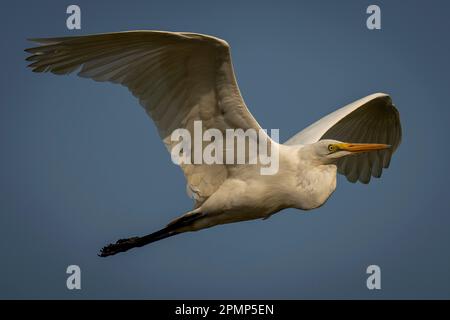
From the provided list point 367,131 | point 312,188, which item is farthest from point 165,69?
point 367,131

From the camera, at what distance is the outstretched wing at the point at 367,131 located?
10812 millimetres

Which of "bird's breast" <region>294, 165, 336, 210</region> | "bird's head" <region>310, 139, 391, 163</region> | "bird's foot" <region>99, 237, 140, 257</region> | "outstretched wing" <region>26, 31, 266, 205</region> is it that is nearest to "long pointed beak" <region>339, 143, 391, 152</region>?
"bird's head" <region>310, 139, 391, 163</region>

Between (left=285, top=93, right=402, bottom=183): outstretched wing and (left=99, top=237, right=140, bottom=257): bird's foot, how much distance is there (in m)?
2.37

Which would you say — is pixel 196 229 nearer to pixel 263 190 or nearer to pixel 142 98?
pixel 263 190

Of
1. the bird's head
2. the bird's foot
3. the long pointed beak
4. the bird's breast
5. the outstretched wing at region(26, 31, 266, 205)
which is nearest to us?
the outstretched wing at region(26, 31, 266, 205)

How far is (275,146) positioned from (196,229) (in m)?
1.34

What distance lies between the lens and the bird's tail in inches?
368

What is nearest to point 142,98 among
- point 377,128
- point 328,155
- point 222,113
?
point 222,113

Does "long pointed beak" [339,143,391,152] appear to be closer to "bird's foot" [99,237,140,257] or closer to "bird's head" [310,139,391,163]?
"bird's head" [310,139,391,163]

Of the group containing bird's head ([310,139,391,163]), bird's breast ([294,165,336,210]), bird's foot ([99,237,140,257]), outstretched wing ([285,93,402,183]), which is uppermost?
outstretched wing ([285,93,402,183])

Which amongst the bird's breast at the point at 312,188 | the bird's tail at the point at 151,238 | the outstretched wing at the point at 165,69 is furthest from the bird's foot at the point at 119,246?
the bird's breast at the point at 312,188

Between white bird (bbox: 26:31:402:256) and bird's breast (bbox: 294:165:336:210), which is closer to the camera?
white bird (bbox: 26:31:402:256)

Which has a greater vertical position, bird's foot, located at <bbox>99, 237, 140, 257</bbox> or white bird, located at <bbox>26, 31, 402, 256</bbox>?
white bird, located at <bbox>26, 31, 402, 256</bbox>

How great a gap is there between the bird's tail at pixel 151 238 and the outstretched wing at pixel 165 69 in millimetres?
701
